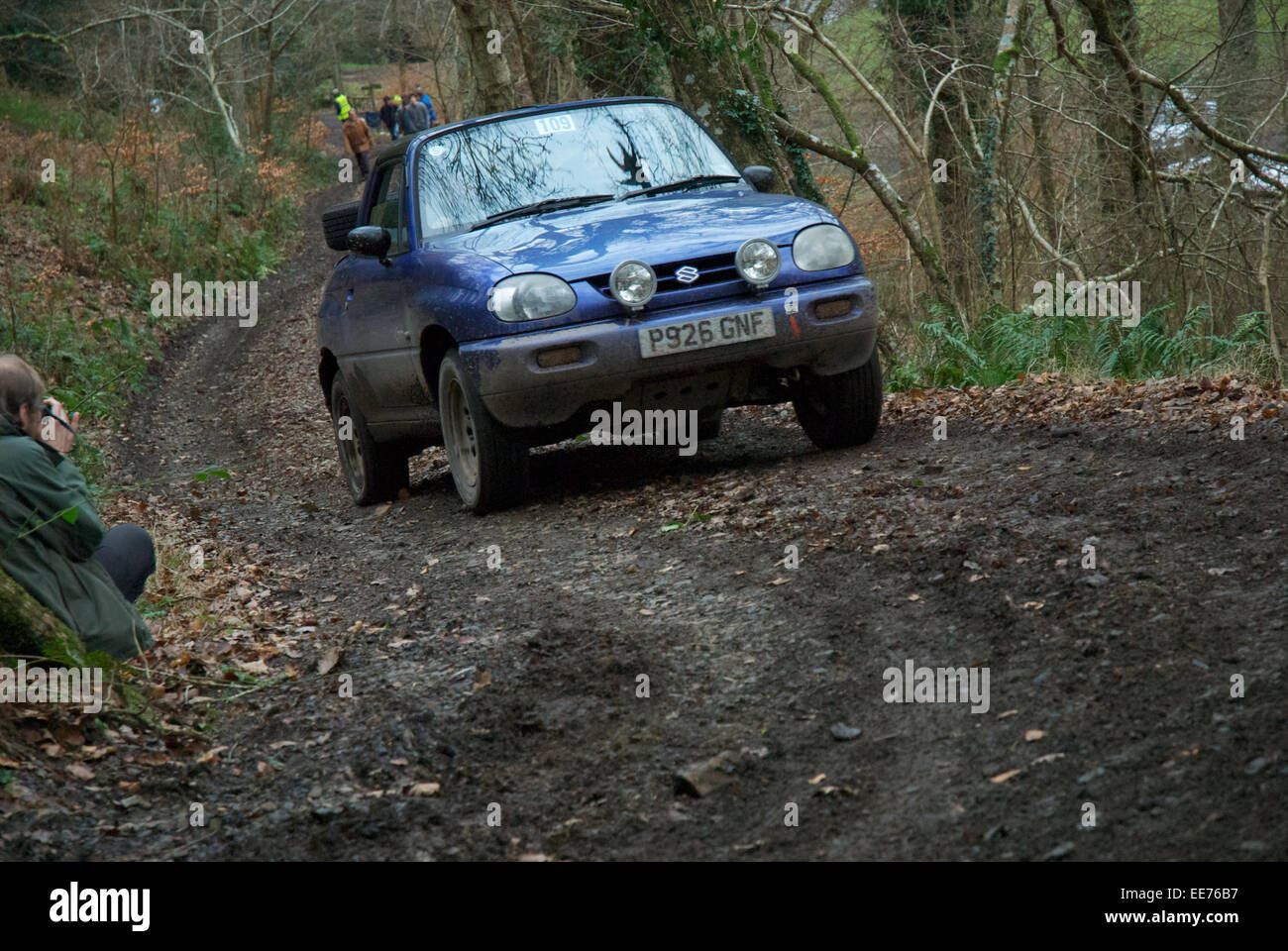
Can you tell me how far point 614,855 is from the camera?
3195 millimetres

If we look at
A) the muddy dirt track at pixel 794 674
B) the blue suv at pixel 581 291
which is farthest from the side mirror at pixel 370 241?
the muddy dirt track at pixel 794 674

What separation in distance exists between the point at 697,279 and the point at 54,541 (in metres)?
3.18

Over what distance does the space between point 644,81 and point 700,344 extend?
10.1m

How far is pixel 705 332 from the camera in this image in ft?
21.3

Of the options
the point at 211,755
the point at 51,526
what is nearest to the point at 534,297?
the point at 51,526

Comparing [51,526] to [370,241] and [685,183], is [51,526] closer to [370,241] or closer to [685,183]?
[370,241]

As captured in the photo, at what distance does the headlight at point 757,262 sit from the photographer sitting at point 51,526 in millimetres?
3147

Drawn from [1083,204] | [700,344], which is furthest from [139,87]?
[700,344]

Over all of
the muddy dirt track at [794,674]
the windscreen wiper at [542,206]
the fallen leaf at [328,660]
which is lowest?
the fallen leaf at [328,660]

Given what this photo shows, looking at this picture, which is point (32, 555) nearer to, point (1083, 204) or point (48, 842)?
point (48, 842)

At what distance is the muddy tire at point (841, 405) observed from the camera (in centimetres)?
715

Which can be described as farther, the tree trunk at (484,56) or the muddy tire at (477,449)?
the tree trunk at (484,56)

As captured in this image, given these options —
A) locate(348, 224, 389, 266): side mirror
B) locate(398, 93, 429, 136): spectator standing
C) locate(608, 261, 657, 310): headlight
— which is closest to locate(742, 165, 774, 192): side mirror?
locate(608, 261, 657, 310): headlight

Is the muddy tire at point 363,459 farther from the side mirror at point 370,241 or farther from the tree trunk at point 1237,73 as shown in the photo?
the tree trunk at point 1237,73
